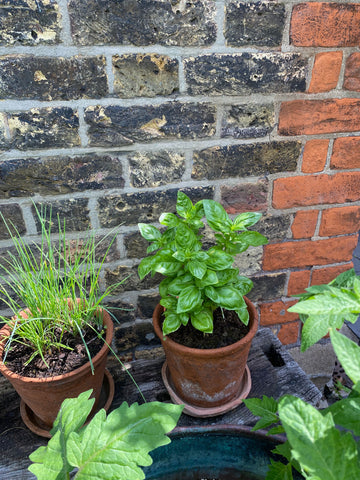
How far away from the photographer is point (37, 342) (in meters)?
0.88

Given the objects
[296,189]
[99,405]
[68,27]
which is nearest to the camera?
[68,27]

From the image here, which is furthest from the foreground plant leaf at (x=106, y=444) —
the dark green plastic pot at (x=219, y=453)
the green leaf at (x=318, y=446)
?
the green leaf at (x=318, y=446)

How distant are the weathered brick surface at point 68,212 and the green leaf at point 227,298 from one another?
45 centimetres

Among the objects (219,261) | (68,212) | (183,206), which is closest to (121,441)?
(219,261)

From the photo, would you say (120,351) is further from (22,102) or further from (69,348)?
(22,102)

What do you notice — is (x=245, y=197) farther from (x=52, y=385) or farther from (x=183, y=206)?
(x=52, y=385)

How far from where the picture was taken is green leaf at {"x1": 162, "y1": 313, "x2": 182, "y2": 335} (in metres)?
0.89

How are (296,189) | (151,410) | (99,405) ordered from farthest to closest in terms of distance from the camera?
(296,189)
(99,405)
(151,410)

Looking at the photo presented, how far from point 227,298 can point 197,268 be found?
0.12 metres

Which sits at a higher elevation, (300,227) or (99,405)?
(300,227)

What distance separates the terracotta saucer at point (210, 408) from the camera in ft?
3.28

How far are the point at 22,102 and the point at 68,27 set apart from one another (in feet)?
0.72

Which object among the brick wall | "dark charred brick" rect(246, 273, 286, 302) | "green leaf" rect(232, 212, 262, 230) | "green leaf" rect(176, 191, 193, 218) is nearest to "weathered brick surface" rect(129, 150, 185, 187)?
the brick wall

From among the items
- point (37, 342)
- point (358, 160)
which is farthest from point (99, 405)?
point (358, 160)
